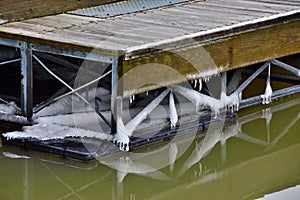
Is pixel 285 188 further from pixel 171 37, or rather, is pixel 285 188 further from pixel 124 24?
pixel 124 24

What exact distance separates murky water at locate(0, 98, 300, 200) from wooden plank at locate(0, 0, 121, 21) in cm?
128

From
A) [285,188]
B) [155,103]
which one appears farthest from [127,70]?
[285,188]

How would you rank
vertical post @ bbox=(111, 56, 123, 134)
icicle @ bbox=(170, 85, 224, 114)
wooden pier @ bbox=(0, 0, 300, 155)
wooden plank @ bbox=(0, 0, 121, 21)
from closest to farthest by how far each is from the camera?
vertical post @ bbox=(111, 56, 123, 134) < wooden pier @ bbox=(0, 0, 300, 155) < icicle @ bbox=(170, 85, 224, 114) < wooden plank @ bbox=(0, 0, 121, 21)

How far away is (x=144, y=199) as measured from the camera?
19.0 feet

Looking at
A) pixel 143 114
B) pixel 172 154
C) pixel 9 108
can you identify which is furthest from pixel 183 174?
pixel 9 108

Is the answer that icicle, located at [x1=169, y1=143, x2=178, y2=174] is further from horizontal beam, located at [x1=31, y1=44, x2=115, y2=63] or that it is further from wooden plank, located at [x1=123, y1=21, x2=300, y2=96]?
horizontal beam, located at [x1=31, y1=44, x2=115, y2=63]

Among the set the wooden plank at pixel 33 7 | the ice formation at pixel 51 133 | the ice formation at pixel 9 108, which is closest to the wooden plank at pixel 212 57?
the ice formation at pixel 51 133

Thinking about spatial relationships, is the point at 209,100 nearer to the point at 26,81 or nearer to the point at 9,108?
the point at 26,81

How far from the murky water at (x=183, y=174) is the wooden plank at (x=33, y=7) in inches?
50.4

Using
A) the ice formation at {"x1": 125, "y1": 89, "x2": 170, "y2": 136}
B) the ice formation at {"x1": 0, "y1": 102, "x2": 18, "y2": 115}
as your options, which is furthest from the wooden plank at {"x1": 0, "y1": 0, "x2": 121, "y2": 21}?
the ice formation at {"x1": 125, "y1": 89, "x2": 170, "y2": 136}

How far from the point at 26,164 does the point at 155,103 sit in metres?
1.15

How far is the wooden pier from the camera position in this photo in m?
6.23

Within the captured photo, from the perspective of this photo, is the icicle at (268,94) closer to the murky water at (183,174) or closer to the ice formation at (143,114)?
the murky water at (183,174)

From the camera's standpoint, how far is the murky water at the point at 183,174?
19.2 ft
